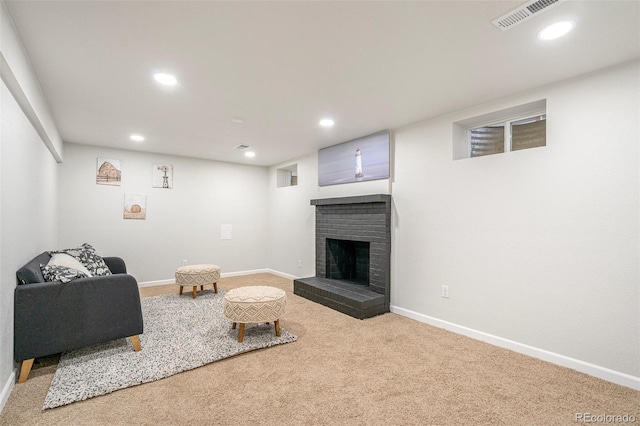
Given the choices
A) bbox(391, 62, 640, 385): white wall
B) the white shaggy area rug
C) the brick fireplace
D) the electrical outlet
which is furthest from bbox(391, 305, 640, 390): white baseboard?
the white shaggy area rug

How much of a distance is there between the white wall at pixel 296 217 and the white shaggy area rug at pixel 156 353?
214 cm

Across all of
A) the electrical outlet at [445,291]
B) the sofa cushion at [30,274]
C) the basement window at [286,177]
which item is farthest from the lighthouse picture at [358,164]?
the sofa cushion at [30,274]

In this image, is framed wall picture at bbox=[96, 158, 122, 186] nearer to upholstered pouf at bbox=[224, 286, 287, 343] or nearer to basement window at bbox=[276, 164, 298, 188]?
basement window at bbox=[276, 164, 298, 188]

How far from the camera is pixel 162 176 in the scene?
5410mm

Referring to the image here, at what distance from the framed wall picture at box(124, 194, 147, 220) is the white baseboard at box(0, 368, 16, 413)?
332 cm

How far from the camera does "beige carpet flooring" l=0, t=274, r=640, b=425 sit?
5.87 ft

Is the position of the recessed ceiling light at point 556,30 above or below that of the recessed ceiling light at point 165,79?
above

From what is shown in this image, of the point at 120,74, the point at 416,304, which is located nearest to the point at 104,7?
the point at 120,74

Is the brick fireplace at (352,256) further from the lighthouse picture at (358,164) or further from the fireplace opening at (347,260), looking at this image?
the lighthouse picture at (358,164)

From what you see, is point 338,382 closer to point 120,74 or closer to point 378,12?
point 378,12

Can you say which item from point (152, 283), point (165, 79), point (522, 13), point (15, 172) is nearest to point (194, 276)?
point (152, 283)

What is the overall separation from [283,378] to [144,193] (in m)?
4.42

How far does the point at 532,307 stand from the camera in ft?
8.57

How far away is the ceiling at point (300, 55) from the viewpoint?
1.68 m
